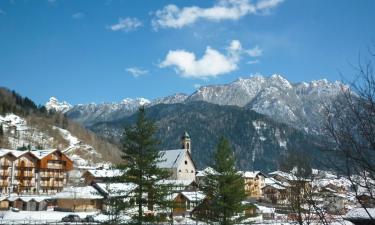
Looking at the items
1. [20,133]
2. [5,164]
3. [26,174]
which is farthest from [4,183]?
[20,133]

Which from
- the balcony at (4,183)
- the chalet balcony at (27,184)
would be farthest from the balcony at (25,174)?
the balcony at (4,183)

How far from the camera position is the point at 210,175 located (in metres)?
44.2

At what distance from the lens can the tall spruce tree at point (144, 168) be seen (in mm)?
34094

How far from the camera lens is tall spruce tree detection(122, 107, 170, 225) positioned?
3409 cm

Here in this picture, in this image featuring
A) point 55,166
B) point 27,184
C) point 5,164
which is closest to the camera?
point 5,164

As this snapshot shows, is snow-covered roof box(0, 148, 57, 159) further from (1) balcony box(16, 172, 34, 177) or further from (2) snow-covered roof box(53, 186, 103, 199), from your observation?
(2) snow-covered roof box(53, 186, 103, 199)

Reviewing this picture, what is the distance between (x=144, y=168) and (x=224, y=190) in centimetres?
1043

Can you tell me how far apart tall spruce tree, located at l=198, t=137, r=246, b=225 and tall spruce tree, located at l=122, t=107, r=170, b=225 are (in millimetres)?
8732

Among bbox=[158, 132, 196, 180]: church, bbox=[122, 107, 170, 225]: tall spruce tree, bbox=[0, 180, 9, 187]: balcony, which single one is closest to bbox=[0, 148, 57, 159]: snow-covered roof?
bbox=[0, 180, 9, 187]: balcony

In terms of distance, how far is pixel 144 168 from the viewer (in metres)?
35.2

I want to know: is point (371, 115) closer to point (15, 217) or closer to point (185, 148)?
point (15, 217)

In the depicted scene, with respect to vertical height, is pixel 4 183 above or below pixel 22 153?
below

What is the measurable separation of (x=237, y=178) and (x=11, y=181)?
84517 millimetres

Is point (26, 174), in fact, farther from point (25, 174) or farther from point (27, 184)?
point (27, 184)
